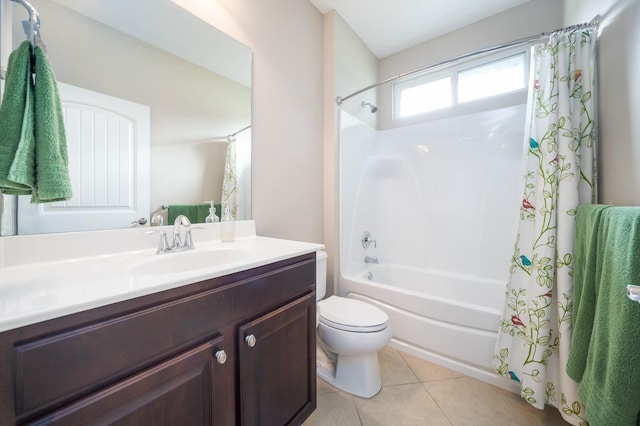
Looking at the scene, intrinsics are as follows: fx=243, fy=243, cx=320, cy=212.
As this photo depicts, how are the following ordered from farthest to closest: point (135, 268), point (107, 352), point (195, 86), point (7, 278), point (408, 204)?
point (408, 204) < point (195, 86) < point (135, 268) < point (7, 278) < point (107, 352)

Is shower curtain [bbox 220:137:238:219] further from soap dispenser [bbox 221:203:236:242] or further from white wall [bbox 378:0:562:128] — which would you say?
white wall [bbox 378:0:562:128]

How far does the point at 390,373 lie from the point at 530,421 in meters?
0.71

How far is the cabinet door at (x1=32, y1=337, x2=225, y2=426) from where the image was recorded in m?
0.51

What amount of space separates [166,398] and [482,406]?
158 centimetres

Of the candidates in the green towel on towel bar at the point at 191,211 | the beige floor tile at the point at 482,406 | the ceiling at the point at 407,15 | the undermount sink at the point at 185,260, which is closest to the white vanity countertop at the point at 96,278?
the undermount sink at the point at 185,260

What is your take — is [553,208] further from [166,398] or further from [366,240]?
[166,398]

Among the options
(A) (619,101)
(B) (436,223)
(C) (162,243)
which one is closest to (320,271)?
(C) (162,243)

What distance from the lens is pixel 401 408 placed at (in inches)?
52.4

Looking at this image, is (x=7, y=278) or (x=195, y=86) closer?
(x=7, y=278)

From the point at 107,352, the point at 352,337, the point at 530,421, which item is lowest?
the point at 530,421

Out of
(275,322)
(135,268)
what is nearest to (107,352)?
(135,268)

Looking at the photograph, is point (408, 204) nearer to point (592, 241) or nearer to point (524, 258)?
point (524, 258)

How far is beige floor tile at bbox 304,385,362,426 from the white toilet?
0.21 feet

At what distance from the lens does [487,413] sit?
4.23ft
